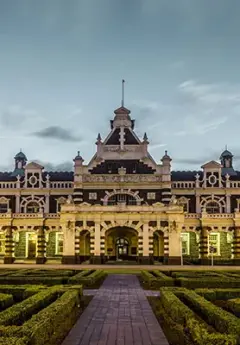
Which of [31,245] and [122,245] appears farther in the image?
[31,245]

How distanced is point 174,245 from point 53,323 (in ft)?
144

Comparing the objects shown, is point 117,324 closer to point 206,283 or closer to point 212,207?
point 206,283

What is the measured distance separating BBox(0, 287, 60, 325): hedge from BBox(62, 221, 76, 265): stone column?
3767 cm

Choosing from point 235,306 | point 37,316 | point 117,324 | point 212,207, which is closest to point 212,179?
point 212,207

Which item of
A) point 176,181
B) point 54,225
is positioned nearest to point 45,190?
point 54,225

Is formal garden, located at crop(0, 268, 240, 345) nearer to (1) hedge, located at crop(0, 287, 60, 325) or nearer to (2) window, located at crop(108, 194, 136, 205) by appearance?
(1) hedge, located at crop(0, 287, 60, 325)

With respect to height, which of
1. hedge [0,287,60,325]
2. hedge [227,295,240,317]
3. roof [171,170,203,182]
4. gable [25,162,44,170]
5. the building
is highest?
gable [25,162,44,170]

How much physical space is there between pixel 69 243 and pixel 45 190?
14623mm

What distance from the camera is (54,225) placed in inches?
2445

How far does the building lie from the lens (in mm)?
55625

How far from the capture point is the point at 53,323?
12203mm

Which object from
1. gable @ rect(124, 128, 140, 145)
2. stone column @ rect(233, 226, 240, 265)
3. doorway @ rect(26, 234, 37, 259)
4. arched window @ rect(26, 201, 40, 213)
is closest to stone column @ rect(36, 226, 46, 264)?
doorway @ rect(26, 234, 37, 259)

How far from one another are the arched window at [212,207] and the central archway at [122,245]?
12.8m

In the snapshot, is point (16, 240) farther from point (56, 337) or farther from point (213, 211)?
point (56, 337)
